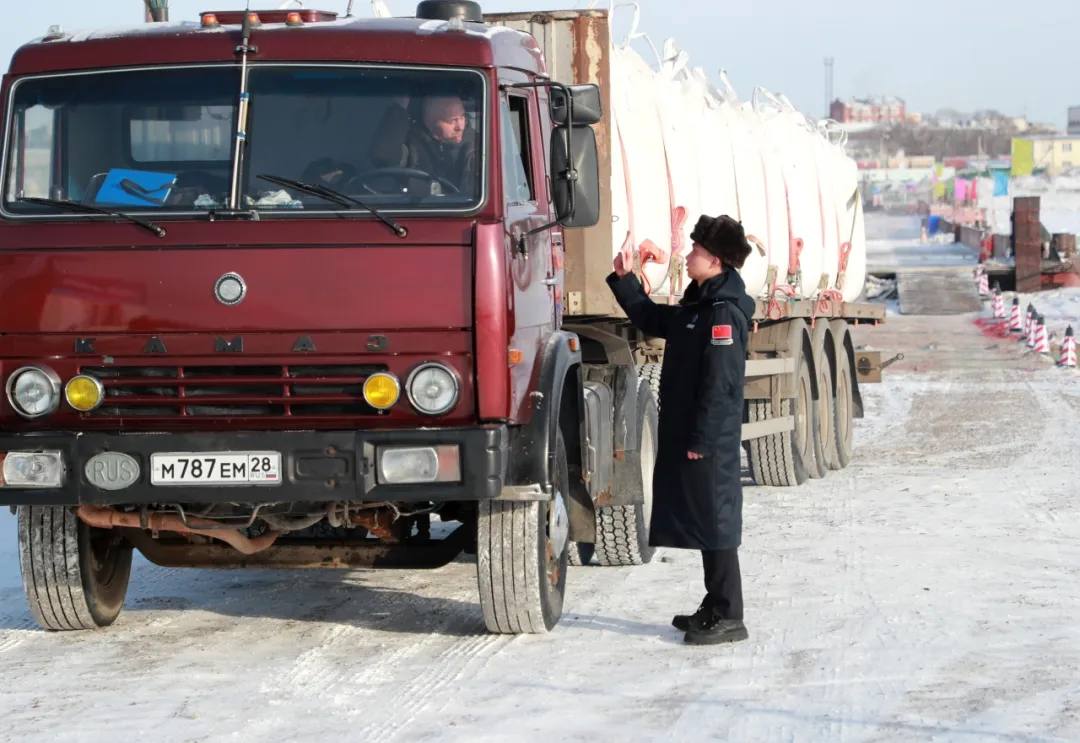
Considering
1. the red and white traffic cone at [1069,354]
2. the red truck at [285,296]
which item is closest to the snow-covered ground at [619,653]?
the red truck at [285,296]

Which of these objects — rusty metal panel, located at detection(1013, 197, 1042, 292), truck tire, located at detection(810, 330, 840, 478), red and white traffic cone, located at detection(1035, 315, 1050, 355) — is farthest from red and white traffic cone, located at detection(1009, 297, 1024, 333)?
truck tire, located at detection(810, 330, 840, 478)

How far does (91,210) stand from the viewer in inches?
273

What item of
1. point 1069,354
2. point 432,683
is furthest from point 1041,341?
point 432,683

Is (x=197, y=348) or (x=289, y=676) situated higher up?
(x=197, y=348)

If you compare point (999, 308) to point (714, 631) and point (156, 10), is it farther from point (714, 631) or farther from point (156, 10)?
point (714, 631)

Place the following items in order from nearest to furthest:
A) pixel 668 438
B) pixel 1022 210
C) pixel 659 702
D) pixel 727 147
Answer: pixel 659 702 < pixel 668 438 < pixel 727 147 < pixel 1022 210

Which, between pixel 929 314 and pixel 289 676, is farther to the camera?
pixel 929 314

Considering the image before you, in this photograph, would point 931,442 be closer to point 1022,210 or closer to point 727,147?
point 727,147

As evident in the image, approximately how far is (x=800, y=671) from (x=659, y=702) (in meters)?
0.72

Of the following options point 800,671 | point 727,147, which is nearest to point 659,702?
point 800,671

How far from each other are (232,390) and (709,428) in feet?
6.23

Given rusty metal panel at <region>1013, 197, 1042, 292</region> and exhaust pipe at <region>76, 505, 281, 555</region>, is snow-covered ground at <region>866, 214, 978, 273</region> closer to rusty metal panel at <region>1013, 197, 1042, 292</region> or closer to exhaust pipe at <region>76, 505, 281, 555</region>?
rusty metal panel at <region>1013, 197, 1042, 292</region>

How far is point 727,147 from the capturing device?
12789 mm

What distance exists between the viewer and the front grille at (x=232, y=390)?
22.1ft
